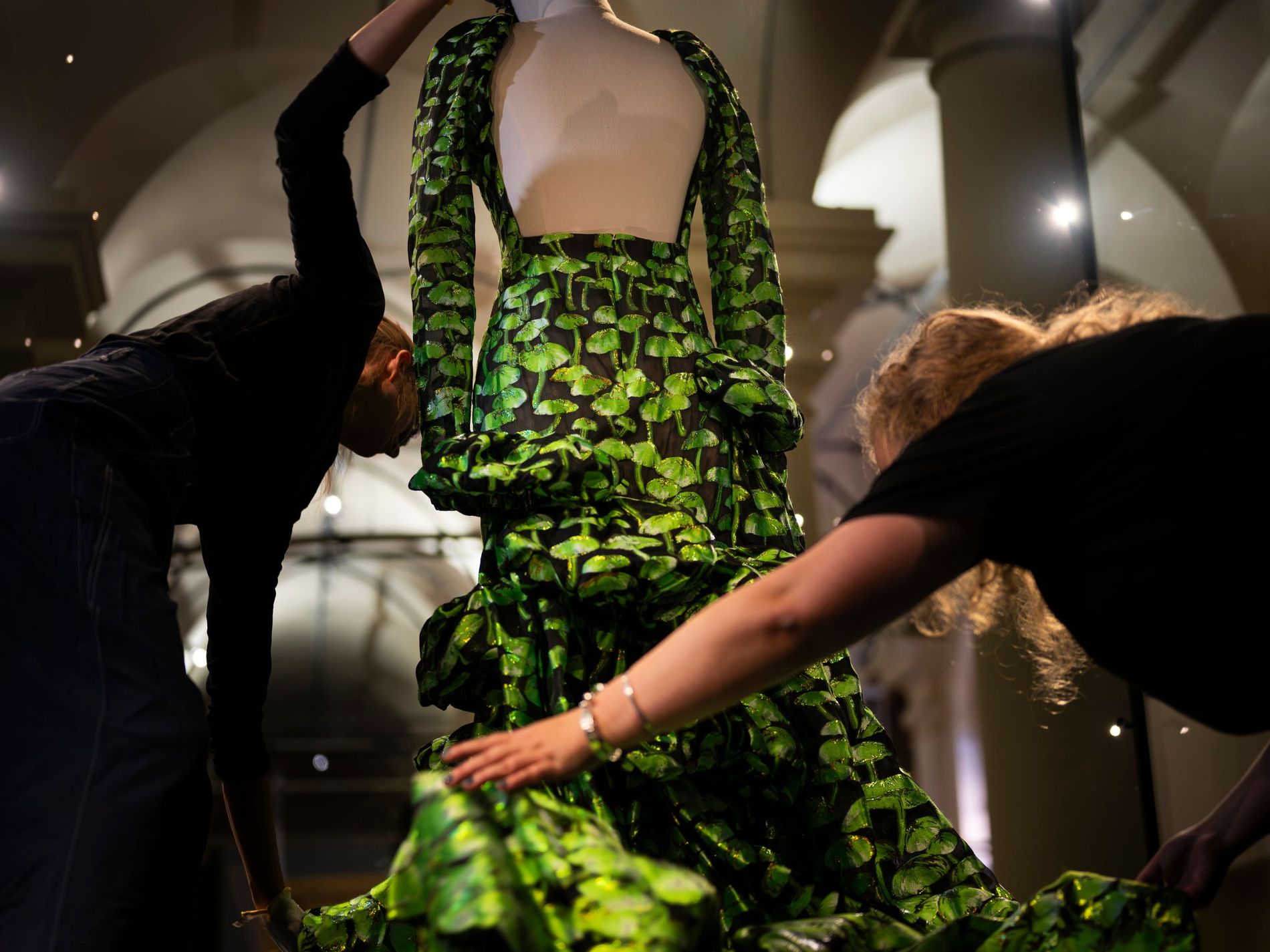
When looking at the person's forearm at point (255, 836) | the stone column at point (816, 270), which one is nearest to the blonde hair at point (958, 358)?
the person's forearm at point (255, 836)

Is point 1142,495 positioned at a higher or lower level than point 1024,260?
lower

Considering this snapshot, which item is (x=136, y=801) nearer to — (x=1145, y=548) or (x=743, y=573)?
(x=743, y=573)

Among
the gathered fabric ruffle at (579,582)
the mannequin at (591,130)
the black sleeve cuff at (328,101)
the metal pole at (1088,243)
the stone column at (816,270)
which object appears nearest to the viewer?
the gathered fabric ruffle at (579,582)

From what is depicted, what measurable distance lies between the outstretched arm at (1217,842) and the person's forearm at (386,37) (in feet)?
3.77

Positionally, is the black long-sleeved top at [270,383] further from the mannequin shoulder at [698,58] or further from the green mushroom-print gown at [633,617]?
the mannequin shoulder at [698,58]

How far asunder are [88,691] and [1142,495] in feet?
3.07

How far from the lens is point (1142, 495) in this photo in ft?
3.07

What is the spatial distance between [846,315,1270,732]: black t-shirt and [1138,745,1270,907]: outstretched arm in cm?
14

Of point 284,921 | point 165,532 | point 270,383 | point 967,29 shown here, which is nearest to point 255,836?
point 284,921

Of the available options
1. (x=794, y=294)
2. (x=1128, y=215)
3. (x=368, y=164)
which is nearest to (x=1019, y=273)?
(x=1128, y=215)

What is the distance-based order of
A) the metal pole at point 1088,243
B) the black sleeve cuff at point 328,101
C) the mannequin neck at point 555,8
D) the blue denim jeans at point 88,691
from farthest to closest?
1. the metal pole at point 1088,243
2. the mannequin neck at point 555,8
3. the black sleeve cuff at point 328,101
4. the blue denim jeans at point 88,691

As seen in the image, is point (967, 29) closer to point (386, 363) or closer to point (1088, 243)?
point (1088, 243)

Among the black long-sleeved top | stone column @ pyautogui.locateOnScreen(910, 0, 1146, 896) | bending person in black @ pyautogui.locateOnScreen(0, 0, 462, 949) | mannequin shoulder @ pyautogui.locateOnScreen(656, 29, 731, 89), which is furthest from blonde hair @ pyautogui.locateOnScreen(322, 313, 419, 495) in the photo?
stone column @ pyautogui.locateOnScreen(910, 0, 1146, 896)

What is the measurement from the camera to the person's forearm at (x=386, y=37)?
4.26ft
